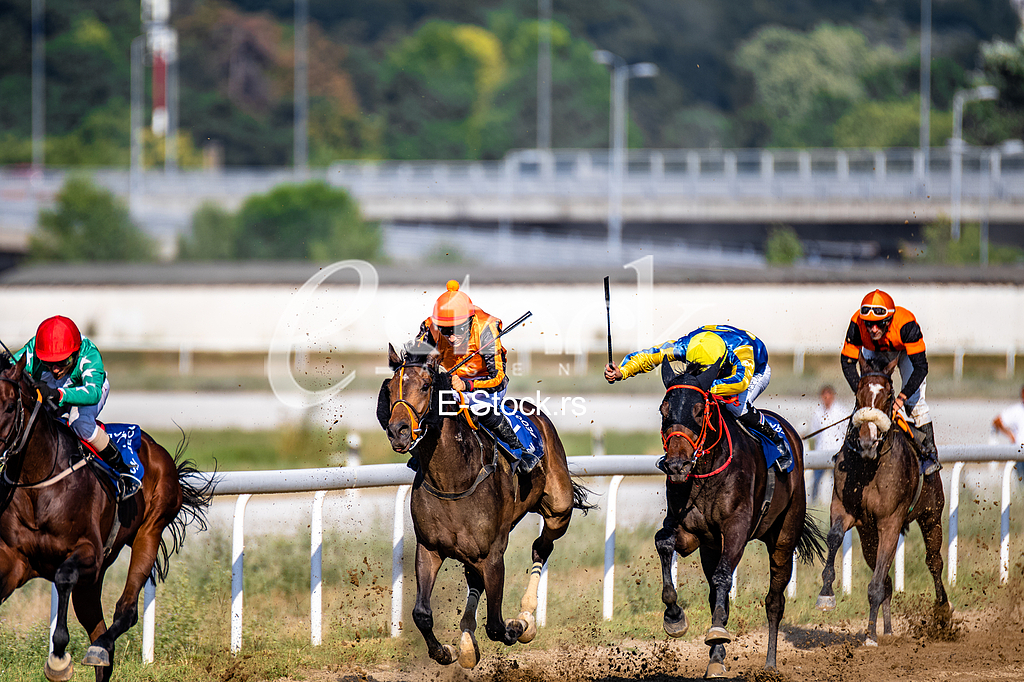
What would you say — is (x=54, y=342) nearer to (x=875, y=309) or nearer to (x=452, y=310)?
(x=452, y=310)

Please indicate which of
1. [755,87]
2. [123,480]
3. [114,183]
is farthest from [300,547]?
[755,87]

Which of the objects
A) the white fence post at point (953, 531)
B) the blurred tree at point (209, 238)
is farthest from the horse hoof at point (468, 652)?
the blurred tree at point (209, 238)

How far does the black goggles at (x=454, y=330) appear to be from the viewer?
6137mm

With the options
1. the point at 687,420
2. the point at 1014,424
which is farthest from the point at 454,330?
the point at 1014,424

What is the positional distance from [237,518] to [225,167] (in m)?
60.8

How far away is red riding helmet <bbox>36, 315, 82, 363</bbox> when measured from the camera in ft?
18.5

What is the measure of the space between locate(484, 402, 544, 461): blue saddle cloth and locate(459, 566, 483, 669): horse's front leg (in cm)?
71

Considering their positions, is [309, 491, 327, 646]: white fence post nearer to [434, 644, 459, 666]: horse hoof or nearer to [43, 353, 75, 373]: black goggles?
[434, 644, 459, 666]: horse hoof

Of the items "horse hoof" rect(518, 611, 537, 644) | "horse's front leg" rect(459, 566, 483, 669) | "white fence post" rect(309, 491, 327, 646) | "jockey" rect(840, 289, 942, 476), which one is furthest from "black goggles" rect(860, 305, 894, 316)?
"white fence post" rect(309, 491, 327, 646)

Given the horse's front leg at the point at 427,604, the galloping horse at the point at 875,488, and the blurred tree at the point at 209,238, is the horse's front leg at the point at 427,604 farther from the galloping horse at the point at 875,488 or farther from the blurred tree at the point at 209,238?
the blurred tree at the point at 209,238

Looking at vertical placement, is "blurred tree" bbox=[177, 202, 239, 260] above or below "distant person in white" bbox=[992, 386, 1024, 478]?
above

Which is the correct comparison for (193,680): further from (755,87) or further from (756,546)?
(755,87)

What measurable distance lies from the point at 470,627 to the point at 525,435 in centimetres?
113

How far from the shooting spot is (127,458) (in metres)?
5.92
